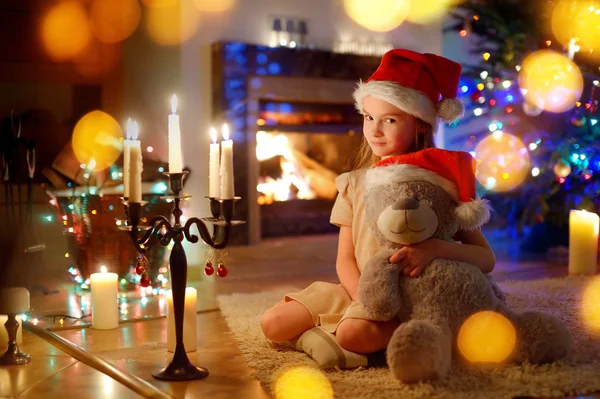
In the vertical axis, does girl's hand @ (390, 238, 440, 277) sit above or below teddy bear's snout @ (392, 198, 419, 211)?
below

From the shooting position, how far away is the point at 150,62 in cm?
334

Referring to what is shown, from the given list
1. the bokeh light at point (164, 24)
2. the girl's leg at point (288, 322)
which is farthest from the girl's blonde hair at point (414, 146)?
the bokeh light at point (164, 24)

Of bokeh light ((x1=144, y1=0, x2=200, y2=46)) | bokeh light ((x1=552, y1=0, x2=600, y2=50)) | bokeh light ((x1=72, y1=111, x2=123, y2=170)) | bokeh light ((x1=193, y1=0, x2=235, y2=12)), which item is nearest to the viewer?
bokeh light ((x1=72, y1=111, x2=123, y2=170))

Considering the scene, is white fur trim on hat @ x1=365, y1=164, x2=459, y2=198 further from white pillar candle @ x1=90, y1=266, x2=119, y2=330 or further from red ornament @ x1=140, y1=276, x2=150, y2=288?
white pillar candle @ x1=90, y1=266, x2=119, y2=330

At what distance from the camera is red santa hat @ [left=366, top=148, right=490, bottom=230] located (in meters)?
1.53

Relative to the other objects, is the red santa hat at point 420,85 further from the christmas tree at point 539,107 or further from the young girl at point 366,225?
the christmas tree at point 539,107

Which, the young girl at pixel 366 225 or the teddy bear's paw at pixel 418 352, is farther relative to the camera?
the young girl at pixel 366 225

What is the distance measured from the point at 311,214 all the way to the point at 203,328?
2236 millimetres

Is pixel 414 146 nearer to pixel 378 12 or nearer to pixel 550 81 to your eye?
pixel 550 81

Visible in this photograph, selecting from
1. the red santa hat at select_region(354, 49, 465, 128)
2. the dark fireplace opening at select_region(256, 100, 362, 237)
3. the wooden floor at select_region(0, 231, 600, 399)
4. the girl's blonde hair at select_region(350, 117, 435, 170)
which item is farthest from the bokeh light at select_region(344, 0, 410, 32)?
the red santa hat at select_region(354, 49, 465, 128)

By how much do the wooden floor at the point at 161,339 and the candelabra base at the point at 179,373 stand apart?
2cm

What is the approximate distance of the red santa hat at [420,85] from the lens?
1.61 metres

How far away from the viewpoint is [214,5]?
3.76 m

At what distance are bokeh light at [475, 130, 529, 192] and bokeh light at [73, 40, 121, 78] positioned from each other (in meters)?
1.97
